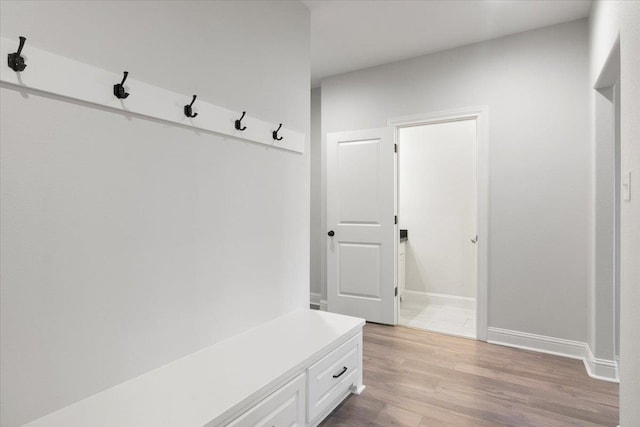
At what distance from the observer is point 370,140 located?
384cm

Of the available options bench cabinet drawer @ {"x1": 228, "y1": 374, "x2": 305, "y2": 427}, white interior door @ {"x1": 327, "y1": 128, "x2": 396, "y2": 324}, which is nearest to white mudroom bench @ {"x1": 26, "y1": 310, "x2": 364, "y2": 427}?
bench cabinet drawer @ {"x1": 228, "y1": 374, "x2": 305, "y2": 427}

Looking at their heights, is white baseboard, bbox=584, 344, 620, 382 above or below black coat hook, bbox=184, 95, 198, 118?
below

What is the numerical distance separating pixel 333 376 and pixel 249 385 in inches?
26.4

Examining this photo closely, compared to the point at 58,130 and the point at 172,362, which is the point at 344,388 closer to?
the point at 172,362

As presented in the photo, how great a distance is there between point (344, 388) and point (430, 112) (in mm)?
2607

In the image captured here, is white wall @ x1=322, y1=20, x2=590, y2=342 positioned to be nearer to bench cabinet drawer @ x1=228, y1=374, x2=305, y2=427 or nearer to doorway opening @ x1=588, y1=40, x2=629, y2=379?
doorway opening @ x1=588, y1=40, x2=629, y2=379

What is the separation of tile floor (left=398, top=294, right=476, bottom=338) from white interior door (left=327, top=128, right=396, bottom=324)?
1.29 feet

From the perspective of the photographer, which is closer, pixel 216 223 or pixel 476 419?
pixel 216 223

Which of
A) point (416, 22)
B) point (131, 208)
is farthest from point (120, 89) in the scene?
point (416, 22)

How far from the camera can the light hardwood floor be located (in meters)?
2.07

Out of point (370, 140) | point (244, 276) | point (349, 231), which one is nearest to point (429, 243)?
point (349, 231)

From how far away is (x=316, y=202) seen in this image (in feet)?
14.7

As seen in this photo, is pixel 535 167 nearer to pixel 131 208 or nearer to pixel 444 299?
pixel 444 299

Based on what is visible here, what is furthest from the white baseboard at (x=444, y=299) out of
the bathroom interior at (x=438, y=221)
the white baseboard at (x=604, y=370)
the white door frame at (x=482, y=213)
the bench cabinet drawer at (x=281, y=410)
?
the bench cabinet drawer at (x=281, y=410)
